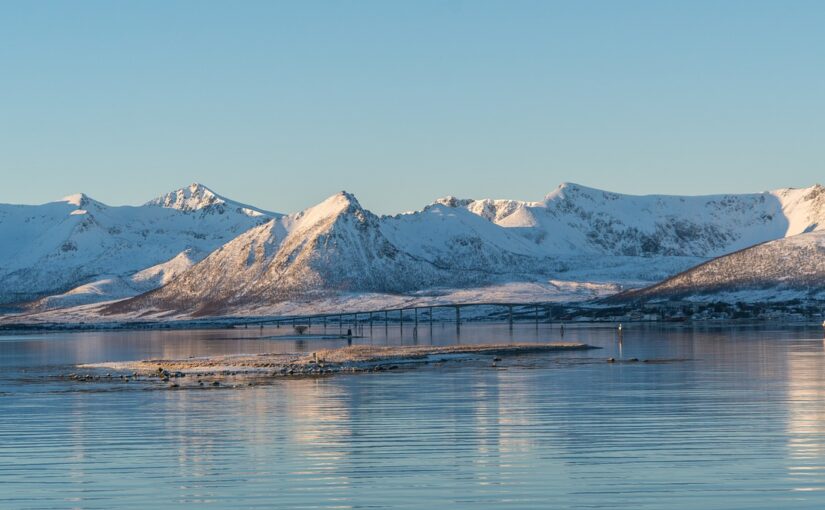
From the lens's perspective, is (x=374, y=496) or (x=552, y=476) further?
(x=552, y=476)

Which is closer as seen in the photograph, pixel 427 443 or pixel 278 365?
pixel 427 443

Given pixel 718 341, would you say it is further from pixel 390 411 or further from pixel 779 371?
pixel 390 411

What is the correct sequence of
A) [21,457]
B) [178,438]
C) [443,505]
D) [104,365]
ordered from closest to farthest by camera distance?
[443,505], [21,457], [178,438], [104,365]

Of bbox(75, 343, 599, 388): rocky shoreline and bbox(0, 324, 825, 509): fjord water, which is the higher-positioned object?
bbox(75, 343, 599, 388): rocky shoreline

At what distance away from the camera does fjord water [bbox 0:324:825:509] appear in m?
40.5

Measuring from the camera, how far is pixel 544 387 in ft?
271

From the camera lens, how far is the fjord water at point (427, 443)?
1594 inches

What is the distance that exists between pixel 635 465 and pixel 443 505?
905 centimetres

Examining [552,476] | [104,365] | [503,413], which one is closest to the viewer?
[552,476]

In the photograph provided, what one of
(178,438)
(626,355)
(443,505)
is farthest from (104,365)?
(443,505)

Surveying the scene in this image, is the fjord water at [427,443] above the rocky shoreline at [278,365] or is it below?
below

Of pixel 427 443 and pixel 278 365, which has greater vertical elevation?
pixel 278 365

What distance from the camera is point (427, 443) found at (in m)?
52.4

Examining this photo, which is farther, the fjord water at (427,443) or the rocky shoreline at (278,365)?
the rocky shoreline at (278,365)
